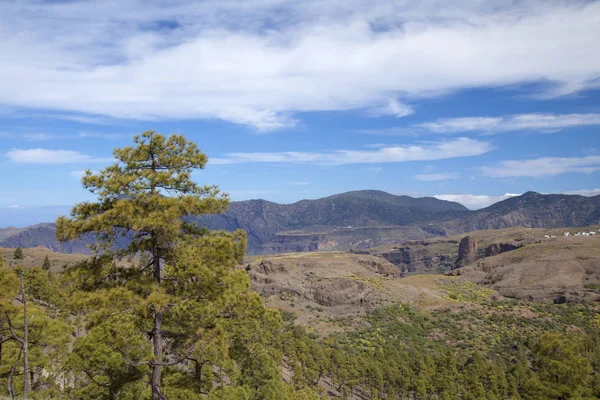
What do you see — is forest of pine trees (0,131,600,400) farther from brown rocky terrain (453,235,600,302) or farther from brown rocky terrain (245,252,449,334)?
brown rocky terrain (453,235,600,302)

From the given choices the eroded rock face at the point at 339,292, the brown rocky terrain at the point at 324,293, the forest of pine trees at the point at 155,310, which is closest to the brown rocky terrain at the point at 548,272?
the brown rocky terrain at the point at 324,293

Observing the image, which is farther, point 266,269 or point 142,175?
point 266,269

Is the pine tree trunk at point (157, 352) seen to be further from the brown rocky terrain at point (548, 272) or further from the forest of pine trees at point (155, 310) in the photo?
the brown rocky terrain at point (548, 272)

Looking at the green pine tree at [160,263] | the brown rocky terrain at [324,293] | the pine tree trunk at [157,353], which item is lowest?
the brown rocky terrain at [324,293]

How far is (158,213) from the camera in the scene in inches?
575

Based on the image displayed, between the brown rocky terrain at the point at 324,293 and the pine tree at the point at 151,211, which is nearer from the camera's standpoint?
the pine tree at the point at 151,211

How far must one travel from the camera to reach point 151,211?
14953 millimetres

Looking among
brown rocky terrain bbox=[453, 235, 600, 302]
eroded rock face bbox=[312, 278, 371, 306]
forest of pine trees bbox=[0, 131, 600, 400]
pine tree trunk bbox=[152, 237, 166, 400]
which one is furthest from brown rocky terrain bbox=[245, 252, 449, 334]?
pine tree trunk bbox=[152, 237, 166, 400]

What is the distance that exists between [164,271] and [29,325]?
44.7 feet

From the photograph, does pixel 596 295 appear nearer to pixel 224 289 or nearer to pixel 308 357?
pixel 308 357

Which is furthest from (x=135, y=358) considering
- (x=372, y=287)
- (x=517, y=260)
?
(x=517, y=260)

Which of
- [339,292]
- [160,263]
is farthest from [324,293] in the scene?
[160,263]

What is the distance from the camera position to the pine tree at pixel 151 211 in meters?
14.5

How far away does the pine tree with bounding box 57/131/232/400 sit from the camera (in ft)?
47.5
